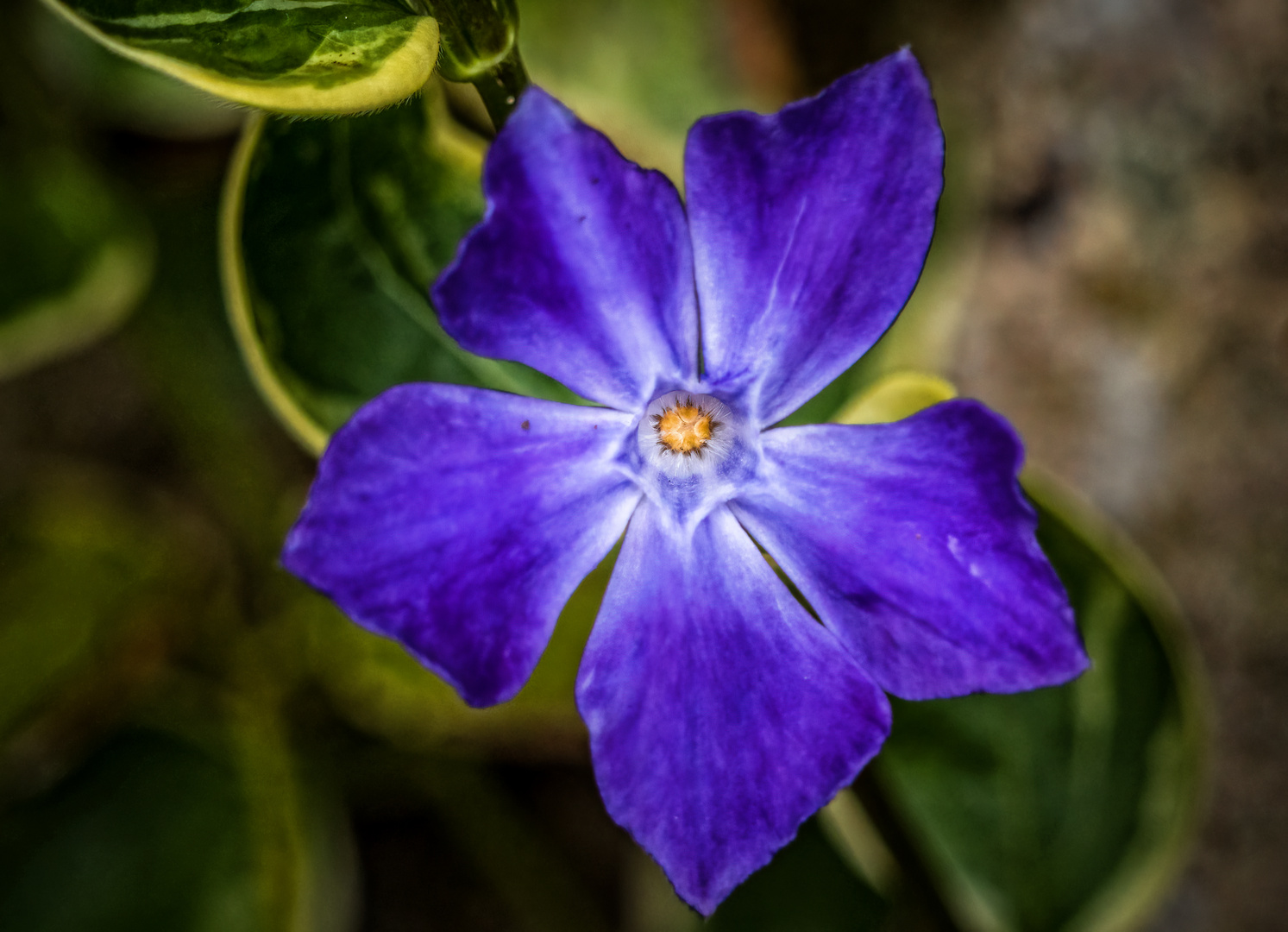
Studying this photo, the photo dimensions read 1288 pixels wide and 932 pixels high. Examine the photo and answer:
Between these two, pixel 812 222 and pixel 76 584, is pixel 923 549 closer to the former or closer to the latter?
pixel 812 222

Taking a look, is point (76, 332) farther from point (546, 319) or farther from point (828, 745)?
point (828, 745)

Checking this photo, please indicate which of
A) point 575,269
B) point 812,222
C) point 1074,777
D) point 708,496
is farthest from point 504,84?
point 1074,777

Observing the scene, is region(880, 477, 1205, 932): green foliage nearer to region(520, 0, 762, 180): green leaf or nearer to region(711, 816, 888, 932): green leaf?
region(711, 816, 888, 932): green leaf

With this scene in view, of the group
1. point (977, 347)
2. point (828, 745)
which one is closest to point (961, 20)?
point (977, 347)

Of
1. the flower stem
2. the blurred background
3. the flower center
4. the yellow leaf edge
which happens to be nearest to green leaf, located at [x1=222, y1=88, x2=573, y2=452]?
the yellow leaf edge

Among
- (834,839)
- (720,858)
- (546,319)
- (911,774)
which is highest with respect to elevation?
(546,319)

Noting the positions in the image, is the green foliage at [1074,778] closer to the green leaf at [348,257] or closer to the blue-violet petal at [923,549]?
the blue-violet petal at [923,549]
